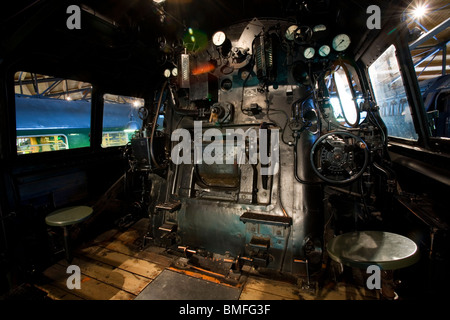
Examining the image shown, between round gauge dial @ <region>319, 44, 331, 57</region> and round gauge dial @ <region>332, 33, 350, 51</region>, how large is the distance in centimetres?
13

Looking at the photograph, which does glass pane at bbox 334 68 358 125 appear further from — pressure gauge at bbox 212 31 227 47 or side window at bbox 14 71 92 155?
side window at bbox 14 71 92 155

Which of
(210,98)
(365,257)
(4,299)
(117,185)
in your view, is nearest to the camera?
(365,257)

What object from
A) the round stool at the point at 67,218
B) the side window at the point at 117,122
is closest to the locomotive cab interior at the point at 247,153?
the round stool at the point at 67,218

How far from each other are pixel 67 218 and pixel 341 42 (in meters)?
5.00

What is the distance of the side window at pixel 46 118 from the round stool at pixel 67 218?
1.49 meters

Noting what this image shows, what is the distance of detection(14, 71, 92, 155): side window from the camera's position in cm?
363

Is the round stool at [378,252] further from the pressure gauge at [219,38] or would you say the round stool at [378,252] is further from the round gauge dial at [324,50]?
the pressure gauge at [219,38]

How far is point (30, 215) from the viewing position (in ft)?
11.1

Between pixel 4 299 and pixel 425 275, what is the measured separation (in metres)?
4.89

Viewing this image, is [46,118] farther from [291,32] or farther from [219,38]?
[291,32]

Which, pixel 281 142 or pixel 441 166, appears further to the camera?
pixel 281 142

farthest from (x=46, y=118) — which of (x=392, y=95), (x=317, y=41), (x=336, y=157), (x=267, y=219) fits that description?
(x=392, y=95)

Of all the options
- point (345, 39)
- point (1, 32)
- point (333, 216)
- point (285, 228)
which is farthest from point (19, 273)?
point (345, 39)

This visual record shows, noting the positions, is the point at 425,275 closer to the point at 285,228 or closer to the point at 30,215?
the point at 285,228
